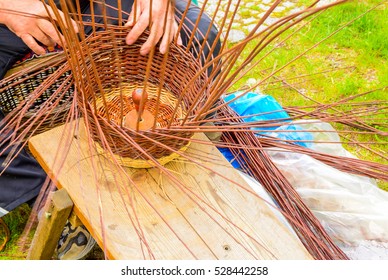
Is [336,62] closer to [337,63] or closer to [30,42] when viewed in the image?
[337,63]

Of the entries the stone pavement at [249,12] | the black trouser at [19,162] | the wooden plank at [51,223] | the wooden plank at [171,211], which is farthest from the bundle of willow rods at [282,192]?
the stone pavement at [249,12]

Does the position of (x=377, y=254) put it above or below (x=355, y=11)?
below

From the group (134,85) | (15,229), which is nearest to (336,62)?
(134,85)

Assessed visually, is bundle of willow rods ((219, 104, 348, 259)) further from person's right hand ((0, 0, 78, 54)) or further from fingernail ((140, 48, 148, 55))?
person's right hand ((0, 0, 78, 54))

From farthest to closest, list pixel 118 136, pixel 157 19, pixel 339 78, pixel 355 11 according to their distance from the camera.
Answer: pixel 355 11, pixel 339 78, pixel 157 19, pixel 118 136

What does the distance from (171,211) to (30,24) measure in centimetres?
70

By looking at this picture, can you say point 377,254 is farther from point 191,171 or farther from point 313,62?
point 313,62

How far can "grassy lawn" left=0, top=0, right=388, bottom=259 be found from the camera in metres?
2.23

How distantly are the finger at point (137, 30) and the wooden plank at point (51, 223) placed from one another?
1.47 feet

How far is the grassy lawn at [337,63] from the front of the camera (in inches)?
87.8

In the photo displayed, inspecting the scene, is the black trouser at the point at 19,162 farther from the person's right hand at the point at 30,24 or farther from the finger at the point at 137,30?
the finger at the point at 137,30

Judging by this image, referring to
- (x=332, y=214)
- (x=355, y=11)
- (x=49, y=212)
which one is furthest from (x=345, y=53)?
(x=49, y=212)
